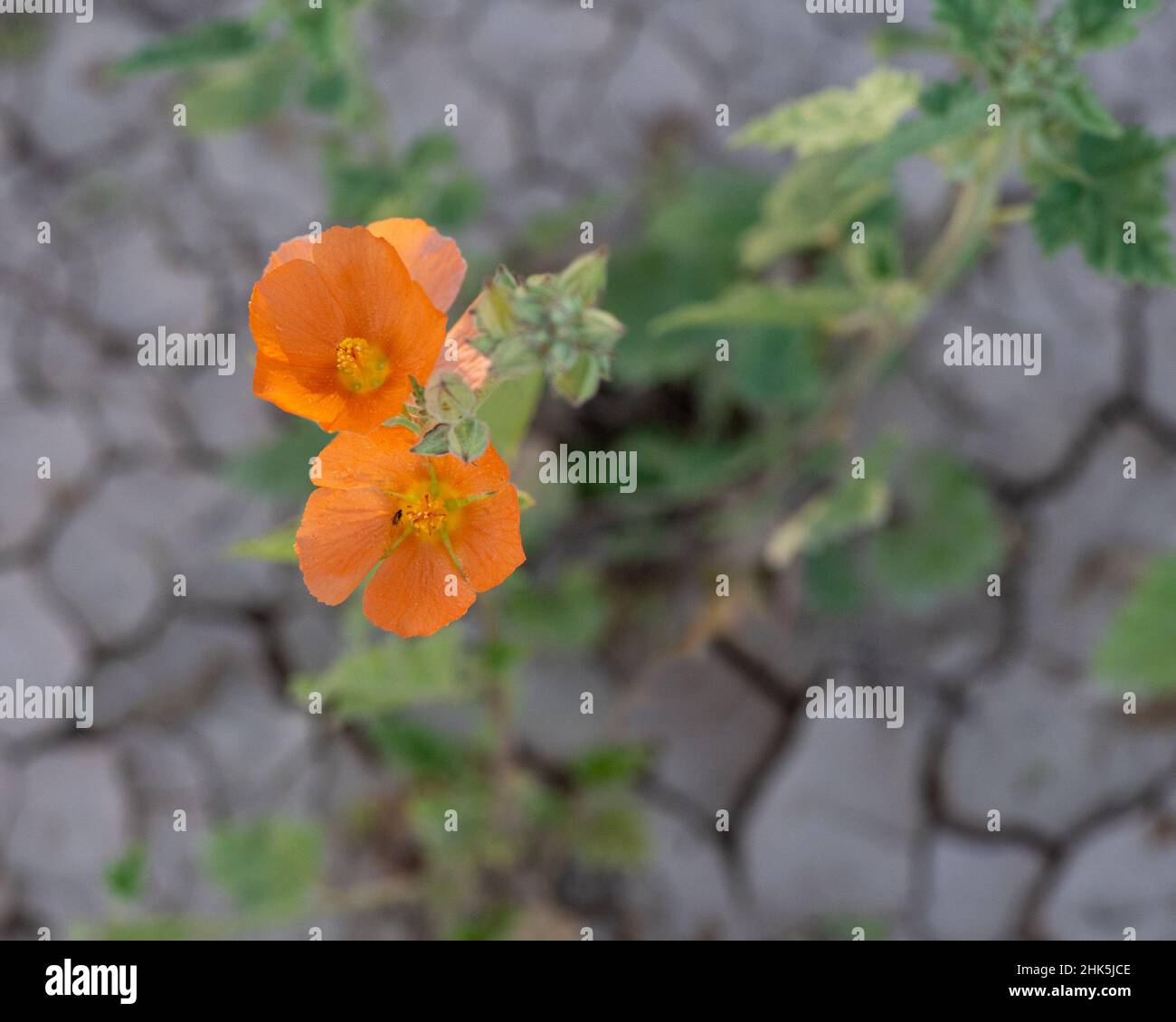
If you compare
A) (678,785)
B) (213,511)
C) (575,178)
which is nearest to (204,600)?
(213,511)

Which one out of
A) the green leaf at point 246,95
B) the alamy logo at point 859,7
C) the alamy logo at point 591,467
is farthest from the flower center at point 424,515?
the alamy logo at point 859,7

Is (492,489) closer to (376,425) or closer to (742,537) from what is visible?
(376,425)

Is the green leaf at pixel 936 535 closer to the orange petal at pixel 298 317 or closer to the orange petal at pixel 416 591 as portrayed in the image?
the orange petal at pixel 416 591

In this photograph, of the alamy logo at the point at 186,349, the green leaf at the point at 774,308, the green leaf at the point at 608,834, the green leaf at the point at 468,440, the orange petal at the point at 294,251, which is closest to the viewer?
the green leaf at the point at 468,440
